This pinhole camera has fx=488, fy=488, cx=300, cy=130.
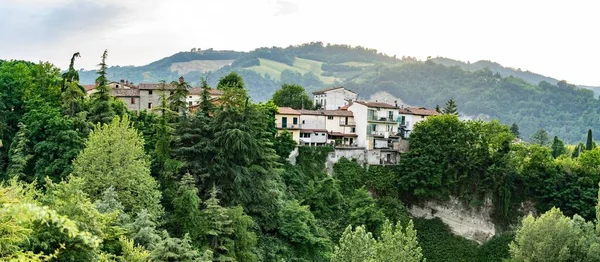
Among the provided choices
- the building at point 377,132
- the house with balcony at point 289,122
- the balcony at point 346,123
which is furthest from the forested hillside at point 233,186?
the balcony at point 346,123

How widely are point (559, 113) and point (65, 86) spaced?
206m

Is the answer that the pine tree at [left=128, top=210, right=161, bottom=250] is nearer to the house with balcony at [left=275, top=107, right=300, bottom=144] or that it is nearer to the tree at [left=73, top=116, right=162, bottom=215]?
the tree at [left=73, top=116, right=162, bottom=215]

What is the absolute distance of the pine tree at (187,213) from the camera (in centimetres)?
2507

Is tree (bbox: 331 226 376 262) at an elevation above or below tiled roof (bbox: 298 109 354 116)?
below

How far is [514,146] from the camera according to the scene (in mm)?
52312

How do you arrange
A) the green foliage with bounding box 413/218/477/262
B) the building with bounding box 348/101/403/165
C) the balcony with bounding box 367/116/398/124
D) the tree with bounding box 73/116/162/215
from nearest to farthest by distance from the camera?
the tree with bounding box 73/116/162/215, the green foliage with bounding box 413/218/477/262, the building with bounding box 348/101/403/165, the balcony with bounding box 367/116/398/124

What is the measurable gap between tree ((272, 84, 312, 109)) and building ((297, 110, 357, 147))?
9.32 meters

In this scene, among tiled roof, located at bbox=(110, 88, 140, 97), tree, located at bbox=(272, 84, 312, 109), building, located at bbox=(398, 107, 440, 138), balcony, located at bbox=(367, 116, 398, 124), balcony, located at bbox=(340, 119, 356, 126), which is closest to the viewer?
tiled roof, located at bbox=(110, 88, 140, 97)

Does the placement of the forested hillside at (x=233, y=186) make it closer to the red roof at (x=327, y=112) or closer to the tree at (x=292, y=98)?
the red roof at (x=327, y=112)

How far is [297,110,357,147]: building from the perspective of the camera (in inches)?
2127

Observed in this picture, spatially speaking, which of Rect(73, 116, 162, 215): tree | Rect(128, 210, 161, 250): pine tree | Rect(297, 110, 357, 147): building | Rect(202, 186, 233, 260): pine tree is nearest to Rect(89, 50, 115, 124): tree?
Rect(73, 116, 162, 215): tree

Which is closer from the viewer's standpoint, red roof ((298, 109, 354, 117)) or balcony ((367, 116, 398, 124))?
red roof ((298, 109, 354, 117))

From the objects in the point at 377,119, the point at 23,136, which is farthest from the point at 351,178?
the point at 23,136

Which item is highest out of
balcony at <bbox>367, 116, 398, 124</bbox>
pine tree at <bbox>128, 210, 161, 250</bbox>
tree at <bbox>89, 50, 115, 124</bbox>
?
tree at <bbox>89, 50, 115, 124</bbox>
